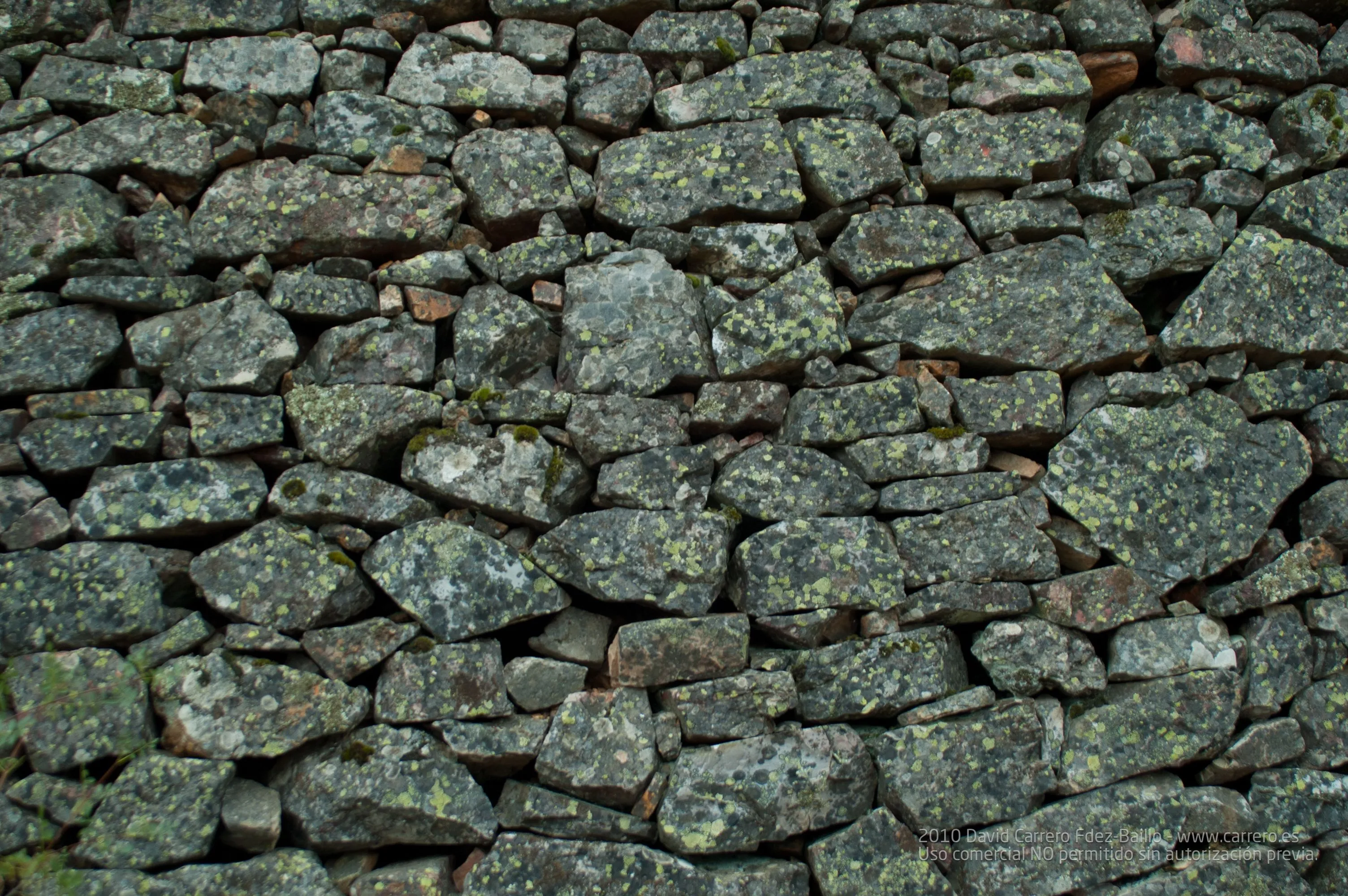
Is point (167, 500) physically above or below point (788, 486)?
above

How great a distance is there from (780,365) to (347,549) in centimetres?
225

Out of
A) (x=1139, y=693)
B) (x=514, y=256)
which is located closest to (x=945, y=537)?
(x=1139, y=693)

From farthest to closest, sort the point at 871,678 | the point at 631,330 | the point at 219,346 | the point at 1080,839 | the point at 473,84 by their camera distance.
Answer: the point at 473,84 < the point at 631,330 < the point at 219,346 < the point at 871,678 < the point at 1080,839

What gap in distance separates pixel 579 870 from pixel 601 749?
18.8 inches

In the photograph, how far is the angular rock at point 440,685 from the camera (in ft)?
12.3

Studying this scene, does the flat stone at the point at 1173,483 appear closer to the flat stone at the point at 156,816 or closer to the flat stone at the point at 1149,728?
the flat stone at the point at 1149,728

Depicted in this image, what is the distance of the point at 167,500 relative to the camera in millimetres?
3846

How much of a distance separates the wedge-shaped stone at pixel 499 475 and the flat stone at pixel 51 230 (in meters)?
1.60

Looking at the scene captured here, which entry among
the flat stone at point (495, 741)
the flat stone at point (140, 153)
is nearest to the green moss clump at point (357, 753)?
the flat stone at point (495, 741)

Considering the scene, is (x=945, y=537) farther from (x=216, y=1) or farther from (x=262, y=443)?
(x=216, y=1)

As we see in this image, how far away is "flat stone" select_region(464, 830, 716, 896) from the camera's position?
359 centimetres

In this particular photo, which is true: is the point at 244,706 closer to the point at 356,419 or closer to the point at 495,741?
the point at 495,741

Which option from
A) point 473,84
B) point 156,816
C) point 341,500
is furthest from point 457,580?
point 473,84

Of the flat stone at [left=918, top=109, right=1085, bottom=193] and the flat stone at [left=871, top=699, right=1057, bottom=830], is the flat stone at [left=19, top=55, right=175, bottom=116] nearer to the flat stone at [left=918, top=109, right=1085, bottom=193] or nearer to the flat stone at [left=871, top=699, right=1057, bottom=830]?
the flat stone at [left=918, top=109, right=1085, bottom=193]
